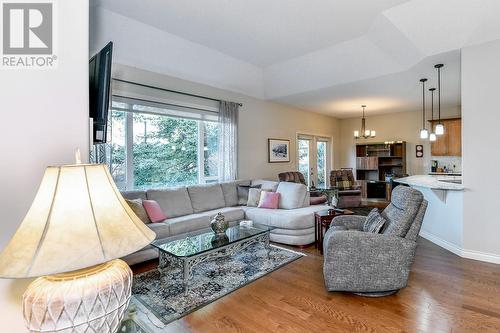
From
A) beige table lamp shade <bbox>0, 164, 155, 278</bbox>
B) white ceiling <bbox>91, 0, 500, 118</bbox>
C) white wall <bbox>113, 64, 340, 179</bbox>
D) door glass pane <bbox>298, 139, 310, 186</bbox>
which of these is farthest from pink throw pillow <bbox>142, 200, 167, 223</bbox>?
door glass pane <bbox>298, 139, 310, 186</bbox>

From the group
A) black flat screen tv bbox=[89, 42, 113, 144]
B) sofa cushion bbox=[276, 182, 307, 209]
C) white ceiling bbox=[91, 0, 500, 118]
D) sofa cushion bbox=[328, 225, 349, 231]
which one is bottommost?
sofa cushion bbox=[328, 225, 349, 231]

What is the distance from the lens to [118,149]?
12.6 feet

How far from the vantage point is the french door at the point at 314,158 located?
24.6 ft

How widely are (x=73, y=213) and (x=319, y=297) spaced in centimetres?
229

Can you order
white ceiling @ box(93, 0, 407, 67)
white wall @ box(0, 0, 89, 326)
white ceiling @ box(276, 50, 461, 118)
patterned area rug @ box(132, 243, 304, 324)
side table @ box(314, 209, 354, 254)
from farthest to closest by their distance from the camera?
white ceiling @ box(276, 50, 461, 118) → side table @ box(314, 209, 354, 254) → white ceiling @ box(93, 0, 407, 67) → patterned area rug @ box(132, 243, 304, 324) → white wall @ box(0, 0, 89, 326)

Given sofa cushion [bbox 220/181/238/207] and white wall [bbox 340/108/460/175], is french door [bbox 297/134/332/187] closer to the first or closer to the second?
white wall [bbox 340/108/460/175]

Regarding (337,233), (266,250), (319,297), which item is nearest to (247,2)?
(337,233)

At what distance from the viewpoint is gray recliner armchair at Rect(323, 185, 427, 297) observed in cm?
235

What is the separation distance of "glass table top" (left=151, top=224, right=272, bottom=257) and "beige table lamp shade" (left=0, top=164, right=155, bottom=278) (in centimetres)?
177

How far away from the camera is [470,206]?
3305mm

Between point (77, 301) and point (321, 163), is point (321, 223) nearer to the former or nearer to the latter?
point (77, 301)

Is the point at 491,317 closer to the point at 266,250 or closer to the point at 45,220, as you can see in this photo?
the point at 266,250

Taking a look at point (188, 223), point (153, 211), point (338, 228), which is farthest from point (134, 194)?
point (338, 228)

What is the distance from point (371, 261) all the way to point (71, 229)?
2390 mm
